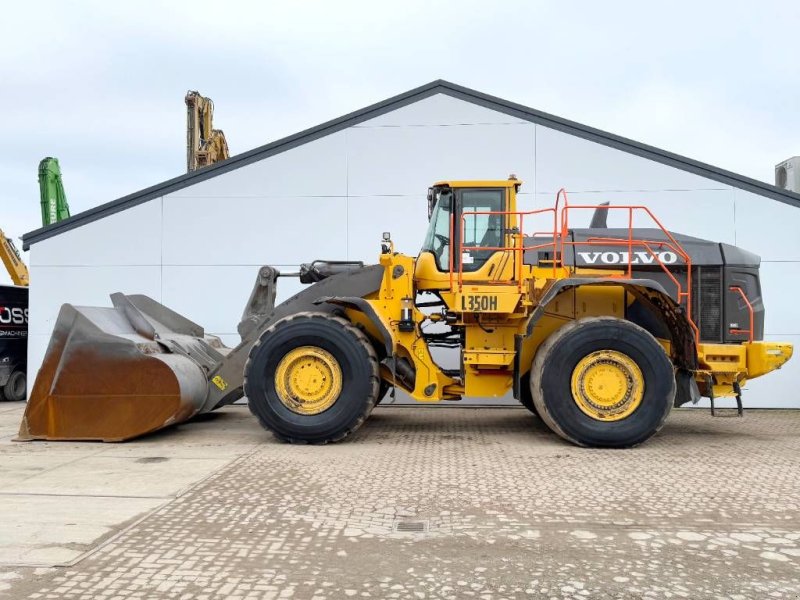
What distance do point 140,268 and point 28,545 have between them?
28.1 ft

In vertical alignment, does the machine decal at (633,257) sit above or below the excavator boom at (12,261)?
below

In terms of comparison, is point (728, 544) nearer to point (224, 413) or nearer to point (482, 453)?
point (482, 453)

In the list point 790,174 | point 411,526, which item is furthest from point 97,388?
point 790,174

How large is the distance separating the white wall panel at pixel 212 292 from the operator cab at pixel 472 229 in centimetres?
431

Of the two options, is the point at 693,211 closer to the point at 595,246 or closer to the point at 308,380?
the point at 595,246

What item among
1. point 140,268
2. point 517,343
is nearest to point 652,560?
point 517,343

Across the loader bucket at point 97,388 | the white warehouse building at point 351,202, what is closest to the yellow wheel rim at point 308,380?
the loader bucket at point 97,388

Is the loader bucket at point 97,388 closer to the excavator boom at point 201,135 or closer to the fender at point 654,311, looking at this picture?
the fender at point 654,311

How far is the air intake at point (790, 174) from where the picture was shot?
1413 cm

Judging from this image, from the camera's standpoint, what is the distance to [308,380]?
7.92 m

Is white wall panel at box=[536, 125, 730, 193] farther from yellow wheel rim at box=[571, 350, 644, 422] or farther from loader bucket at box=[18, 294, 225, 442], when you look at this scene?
loader bucket at box=[18, 294, 225, 442]

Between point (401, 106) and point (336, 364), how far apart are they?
5823 millimetres

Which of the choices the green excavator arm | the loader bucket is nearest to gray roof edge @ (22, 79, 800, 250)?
the loader bucket

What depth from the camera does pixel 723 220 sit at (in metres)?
11.8
